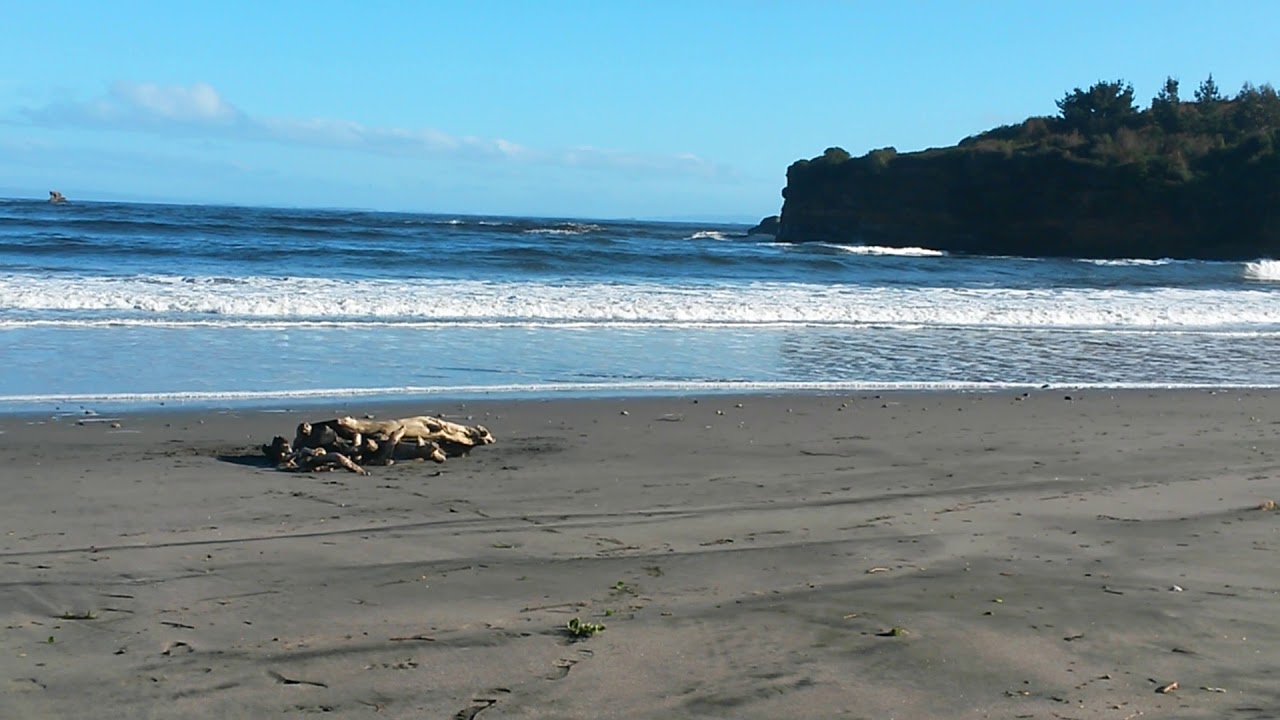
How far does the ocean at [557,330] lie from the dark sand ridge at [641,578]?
11.0 ft

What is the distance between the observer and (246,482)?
299 inches

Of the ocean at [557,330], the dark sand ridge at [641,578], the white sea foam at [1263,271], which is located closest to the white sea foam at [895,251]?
the white sea foam at [1263,271]

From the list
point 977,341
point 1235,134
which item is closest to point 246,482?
point 977,341

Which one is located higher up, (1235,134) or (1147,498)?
(1235,134)

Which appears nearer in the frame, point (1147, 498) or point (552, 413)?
point (1147, 498)

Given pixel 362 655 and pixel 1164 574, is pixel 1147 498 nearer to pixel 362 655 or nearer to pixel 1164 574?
pixel 1164 574

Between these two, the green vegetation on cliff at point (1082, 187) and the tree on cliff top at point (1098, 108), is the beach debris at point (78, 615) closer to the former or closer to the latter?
the green vegetation on cliff at point (1082, 187)

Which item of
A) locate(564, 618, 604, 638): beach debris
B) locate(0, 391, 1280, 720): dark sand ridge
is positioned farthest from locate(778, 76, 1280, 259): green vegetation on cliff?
locate(564, 618, 604, 638): beach debris

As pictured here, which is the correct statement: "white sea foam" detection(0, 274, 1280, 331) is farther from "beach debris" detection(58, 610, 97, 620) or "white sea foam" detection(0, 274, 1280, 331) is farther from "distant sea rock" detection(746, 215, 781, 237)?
"distant sea rock" detection(746, 215, 781, 237)

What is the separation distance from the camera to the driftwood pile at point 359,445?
808 cm

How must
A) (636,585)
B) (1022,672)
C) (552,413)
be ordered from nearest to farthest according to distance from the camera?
(1022,672) < (636,585) < (552,413)

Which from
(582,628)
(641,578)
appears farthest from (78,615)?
(641,578)

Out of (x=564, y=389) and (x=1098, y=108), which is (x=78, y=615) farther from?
(x=1098, y=108)

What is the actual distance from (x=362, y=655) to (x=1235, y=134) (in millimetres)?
70243
